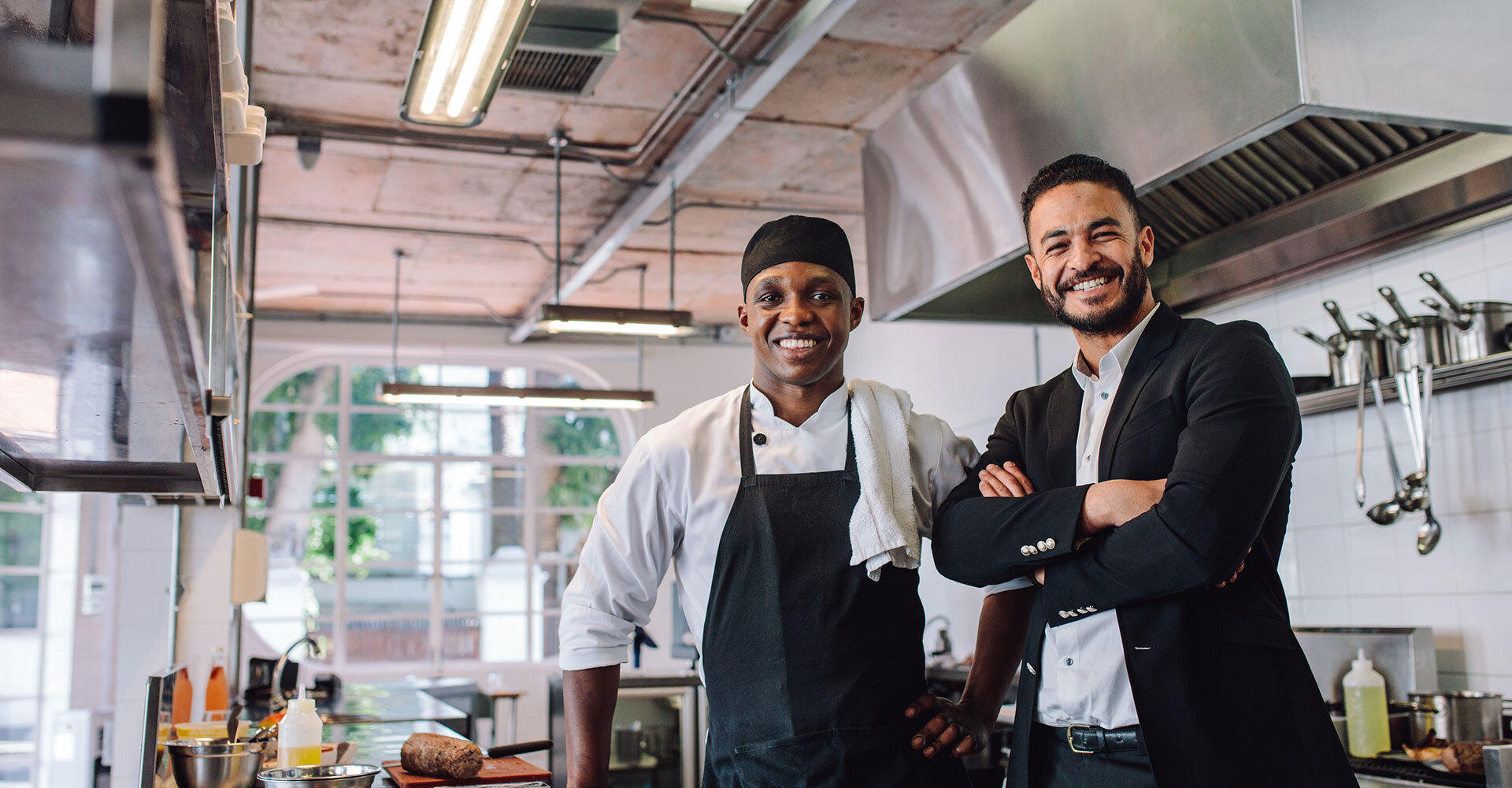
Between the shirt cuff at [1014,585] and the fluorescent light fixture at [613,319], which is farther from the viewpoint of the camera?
the fluorescent light fixture at [613,319]

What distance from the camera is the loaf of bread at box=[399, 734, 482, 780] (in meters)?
2.54

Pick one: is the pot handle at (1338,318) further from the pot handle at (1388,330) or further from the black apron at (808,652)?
the black apron at (808,652)

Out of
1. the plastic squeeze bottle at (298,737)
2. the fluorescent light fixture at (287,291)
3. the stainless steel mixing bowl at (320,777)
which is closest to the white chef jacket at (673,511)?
the stainless steel mixing bowl at (320,777)

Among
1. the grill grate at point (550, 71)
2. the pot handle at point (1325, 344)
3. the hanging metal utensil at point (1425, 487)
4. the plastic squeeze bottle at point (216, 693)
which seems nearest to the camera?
the hanging metal utensil at point (1425, 487)

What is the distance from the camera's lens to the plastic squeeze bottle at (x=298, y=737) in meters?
2.50

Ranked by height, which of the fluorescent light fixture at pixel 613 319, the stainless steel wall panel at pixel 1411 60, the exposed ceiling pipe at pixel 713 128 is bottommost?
the stainless steel wall panel at pixel 1411 60

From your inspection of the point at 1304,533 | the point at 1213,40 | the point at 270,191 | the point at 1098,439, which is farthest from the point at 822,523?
the point at 270,191

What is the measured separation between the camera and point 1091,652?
1.65m

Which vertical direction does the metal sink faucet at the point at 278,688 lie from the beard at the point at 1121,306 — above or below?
below

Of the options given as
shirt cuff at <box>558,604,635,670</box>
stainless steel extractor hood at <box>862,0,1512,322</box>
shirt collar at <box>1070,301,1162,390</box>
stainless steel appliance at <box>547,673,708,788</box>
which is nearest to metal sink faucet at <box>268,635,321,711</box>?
stainless steel appliance at <box>547,673,708,788</box>

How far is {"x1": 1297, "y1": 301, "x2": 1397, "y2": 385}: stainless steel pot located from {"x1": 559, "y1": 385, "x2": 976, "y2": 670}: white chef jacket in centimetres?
205

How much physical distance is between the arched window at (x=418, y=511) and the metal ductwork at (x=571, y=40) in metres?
6.15

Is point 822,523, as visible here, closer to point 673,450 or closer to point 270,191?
point 673,450

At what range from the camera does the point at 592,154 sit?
18.9 feet
